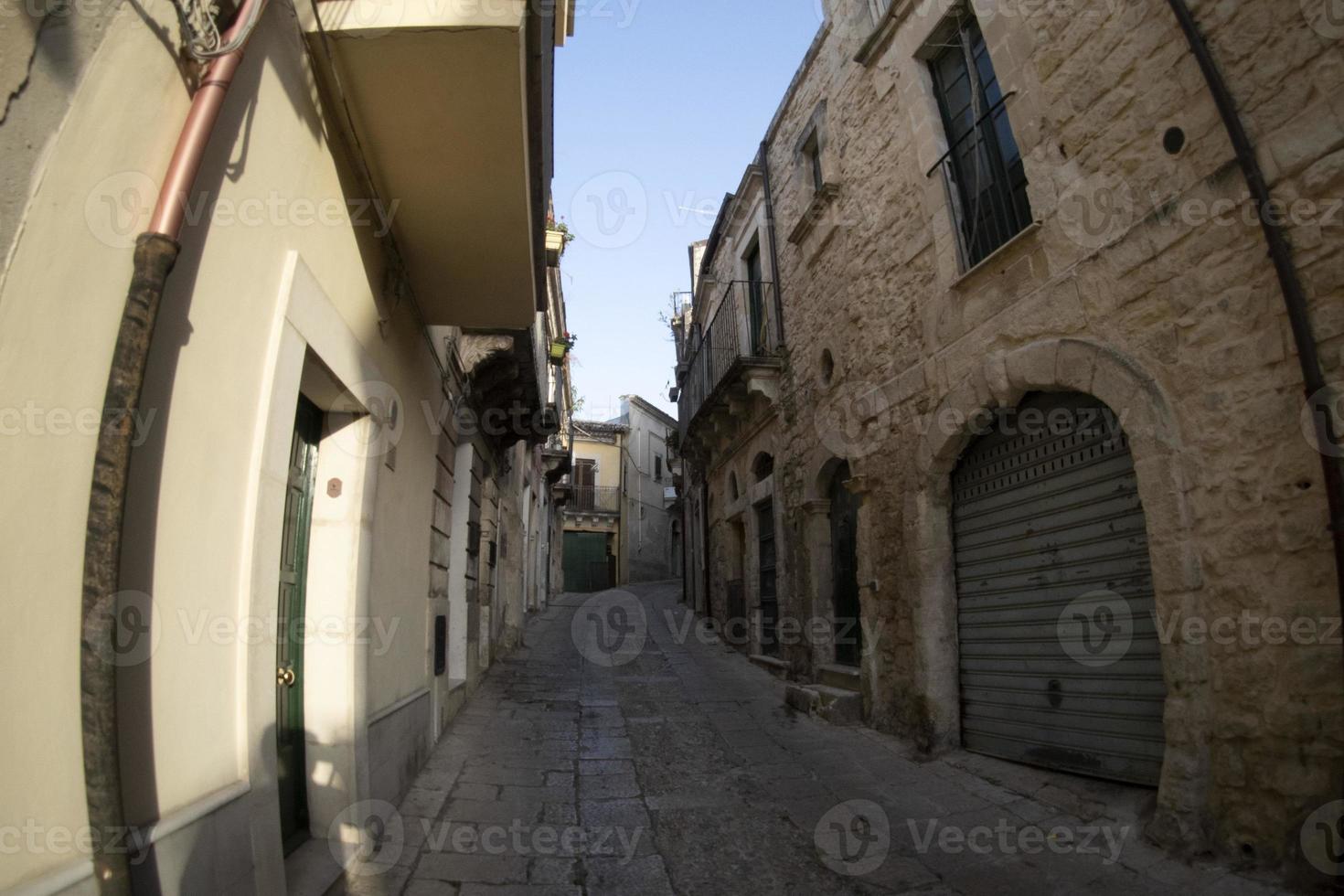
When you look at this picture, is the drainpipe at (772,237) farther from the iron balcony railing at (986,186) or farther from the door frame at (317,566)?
the door frame at (317,566)

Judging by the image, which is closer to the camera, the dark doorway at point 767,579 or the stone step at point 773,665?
the stone step at point 773,665

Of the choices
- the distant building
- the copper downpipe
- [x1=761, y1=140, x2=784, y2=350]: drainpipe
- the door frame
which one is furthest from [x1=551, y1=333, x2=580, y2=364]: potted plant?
the distant building

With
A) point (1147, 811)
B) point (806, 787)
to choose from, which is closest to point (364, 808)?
point (806, 787)

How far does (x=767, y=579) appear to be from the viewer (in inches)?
389

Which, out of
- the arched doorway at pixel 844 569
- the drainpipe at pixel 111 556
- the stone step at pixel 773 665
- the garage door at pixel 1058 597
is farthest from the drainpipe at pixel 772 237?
the drainpipe at pixel 111 556

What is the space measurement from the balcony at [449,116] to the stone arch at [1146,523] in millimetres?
3022

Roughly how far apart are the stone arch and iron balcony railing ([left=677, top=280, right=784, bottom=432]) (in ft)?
12.9

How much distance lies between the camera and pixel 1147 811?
138 inches

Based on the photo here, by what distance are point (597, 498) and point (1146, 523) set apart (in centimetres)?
2725

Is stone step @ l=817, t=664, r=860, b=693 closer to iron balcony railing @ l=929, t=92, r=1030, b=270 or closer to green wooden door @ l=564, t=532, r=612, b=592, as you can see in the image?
iron balcony railing @ l=929, t=92, r=1030, b=270

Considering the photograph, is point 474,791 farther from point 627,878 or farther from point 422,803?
point 627,878

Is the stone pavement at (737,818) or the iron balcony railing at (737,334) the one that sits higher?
the iron balcony railing at (737,334)

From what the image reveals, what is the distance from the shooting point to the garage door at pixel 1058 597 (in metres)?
3.90

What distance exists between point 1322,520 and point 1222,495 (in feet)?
1.40
